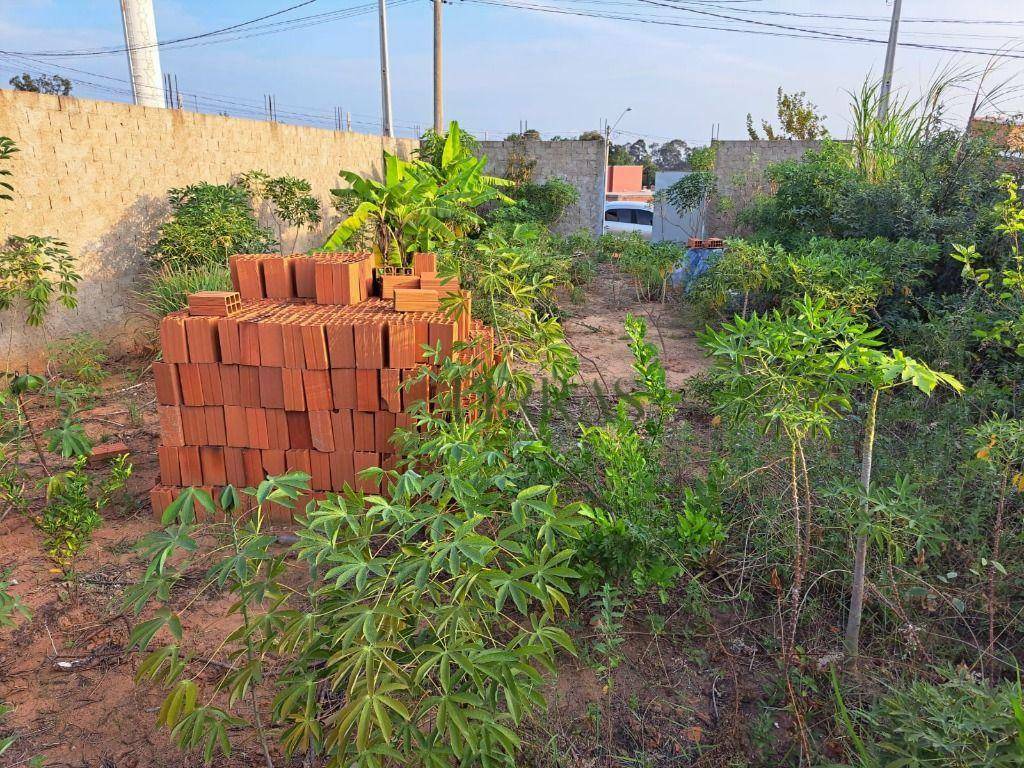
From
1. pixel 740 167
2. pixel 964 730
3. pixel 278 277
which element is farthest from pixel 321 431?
pixel 740 167

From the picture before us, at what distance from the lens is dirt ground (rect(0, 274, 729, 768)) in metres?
2.17

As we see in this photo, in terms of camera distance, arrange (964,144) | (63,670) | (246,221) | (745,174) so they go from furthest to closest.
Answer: (745,174), (246,221), (964,144), (63,670)

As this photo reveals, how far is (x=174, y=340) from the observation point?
344cm

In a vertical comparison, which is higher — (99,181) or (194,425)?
(99,181)

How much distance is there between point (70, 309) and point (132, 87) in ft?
20.7

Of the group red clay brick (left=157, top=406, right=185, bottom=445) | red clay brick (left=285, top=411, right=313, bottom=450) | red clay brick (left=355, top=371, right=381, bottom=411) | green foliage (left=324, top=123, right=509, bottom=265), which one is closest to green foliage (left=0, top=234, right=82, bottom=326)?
green foliage (left=324, top=123, right=509, bottom=265)

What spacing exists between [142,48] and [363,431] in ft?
34.7

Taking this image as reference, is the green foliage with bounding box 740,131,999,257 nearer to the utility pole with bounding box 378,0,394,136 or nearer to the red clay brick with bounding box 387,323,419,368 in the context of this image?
the red clay brick with bounding box 387,323,419,368

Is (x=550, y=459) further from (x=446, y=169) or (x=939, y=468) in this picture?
(x=446, y=169)

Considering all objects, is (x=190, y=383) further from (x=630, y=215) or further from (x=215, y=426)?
(x=630, y=215)

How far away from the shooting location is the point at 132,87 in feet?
34.7

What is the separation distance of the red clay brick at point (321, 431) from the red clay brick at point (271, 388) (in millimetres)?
192

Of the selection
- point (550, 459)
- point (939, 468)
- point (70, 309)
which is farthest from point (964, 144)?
point (70, 309)

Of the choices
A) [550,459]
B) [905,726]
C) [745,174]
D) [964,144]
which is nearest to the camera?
[905,726]
